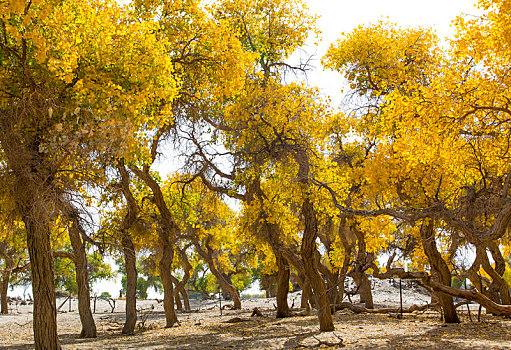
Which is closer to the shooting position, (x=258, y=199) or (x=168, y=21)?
(x=168, y=21)

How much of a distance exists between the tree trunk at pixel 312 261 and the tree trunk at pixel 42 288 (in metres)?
5.49

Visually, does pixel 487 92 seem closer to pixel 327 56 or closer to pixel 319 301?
pixel 319 301

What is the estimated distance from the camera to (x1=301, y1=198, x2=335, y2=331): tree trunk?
1084cm

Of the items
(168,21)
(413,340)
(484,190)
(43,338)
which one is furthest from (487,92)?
(43,338)

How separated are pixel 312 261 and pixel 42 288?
5.83m

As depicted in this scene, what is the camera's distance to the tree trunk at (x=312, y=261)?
1084cm

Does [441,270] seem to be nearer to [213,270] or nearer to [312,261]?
[312,261]

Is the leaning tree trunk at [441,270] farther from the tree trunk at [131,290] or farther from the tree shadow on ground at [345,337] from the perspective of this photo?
the tree trunk at [131,290]

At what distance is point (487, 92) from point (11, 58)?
7849 millimetres

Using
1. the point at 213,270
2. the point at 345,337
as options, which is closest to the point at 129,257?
the point at 345,337

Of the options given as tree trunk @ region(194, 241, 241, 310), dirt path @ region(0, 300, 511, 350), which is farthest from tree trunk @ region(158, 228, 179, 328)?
tree trunk @ region(194, 241, 241, 310)

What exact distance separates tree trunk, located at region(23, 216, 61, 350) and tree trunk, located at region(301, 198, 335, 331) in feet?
18.0

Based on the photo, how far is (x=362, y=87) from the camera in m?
14.5

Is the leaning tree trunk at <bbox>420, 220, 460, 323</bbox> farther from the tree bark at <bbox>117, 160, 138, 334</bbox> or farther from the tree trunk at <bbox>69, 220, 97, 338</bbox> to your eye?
the tree trunk at <bbox>69, 220, 97, 338</bbox>
